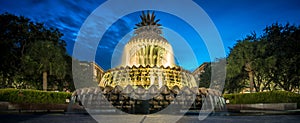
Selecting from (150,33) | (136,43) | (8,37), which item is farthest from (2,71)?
(150,33)

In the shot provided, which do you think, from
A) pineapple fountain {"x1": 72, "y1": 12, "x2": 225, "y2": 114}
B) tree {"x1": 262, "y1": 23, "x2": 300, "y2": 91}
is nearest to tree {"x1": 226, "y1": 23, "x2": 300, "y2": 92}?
tree {"x1": 262, "y1": 23, "x2": 300, "y2": 91}

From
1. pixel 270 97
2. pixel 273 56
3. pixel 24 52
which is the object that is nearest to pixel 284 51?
pixel 273 56

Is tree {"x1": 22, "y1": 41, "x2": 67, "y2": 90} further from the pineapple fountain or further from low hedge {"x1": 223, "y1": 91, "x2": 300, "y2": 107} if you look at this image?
low hedge {"x1": 223, "y1": 91, "x2": 300, "y2": 107}

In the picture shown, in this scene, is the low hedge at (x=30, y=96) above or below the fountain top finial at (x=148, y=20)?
below

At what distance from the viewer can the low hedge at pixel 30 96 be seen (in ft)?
→ 49.6

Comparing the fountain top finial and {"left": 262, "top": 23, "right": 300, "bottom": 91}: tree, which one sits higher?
the fountain top finial

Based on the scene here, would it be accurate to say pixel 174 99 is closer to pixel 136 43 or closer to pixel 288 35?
pixel 136 43

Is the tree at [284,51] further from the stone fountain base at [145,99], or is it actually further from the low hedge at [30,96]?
the low hedge at [30,96]

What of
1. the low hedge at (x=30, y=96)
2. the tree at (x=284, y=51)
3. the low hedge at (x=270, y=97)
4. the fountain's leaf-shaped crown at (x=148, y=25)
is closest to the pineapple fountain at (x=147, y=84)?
the fountain's leaf-shaped crown at (x=148, y=25)

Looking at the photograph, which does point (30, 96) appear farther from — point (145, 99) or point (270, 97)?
point (270, 97)

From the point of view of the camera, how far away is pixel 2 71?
2350 centimetres

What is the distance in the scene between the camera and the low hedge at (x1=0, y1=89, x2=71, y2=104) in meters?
15.1

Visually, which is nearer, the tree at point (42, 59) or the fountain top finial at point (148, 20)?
the tree at point (42, 59)

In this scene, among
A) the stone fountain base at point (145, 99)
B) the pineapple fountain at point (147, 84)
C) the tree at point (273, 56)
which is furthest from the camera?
the tree at point (273, 56)
